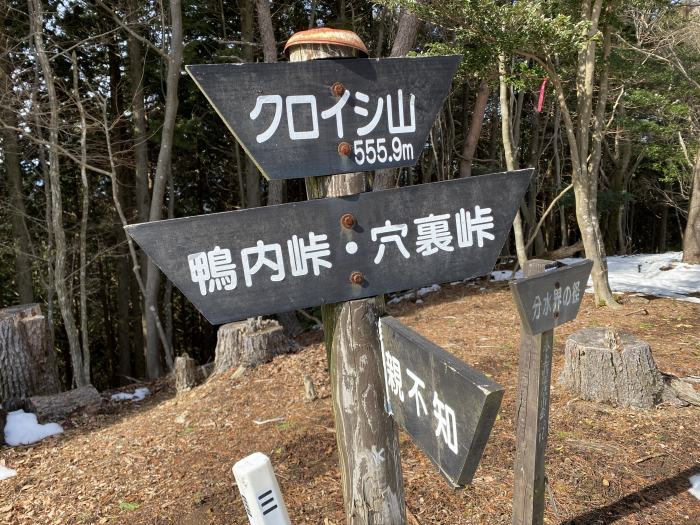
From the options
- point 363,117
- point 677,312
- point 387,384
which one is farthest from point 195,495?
point 677,312

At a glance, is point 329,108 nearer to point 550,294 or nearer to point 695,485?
point 550,294

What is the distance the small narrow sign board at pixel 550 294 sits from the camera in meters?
1.80

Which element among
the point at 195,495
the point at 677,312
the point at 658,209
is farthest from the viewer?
the point at 658,209

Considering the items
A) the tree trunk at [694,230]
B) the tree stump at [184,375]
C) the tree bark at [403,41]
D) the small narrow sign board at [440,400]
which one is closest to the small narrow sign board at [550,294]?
the small narrow sign board at [440,400]

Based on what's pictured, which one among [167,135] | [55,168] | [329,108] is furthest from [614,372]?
[55,168]

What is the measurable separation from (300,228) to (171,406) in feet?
14.2

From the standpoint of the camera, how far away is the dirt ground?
9.37 feet

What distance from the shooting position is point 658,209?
2158 centimetres

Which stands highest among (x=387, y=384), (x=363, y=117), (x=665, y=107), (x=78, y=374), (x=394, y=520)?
(x=665, y=107)

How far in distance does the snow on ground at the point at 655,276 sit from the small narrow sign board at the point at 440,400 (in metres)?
8.05

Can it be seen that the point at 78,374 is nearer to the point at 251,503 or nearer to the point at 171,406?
the point at 171,406

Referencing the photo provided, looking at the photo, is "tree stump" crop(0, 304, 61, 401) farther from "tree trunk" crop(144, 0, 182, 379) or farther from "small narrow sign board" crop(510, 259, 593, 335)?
"small narrow sign board" crop(510, 259, 593, 335)

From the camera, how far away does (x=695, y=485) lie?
298 cm

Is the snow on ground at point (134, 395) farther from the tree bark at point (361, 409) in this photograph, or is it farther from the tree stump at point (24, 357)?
the tree bark at point (361, 409)
